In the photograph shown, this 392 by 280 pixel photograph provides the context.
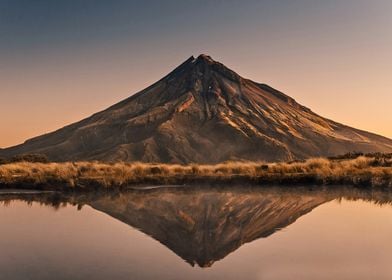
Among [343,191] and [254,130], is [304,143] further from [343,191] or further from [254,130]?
[343,191]

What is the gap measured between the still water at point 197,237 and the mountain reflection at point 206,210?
3 cm

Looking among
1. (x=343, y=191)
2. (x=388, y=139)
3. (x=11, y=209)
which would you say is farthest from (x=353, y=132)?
(x=11, y=209)

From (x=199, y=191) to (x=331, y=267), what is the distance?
10671mm

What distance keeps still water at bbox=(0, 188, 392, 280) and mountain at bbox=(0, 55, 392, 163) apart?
184 ft

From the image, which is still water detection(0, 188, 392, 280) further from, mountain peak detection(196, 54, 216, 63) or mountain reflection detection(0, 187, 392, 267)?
mountain peak detection(196, 54, 216, 63)

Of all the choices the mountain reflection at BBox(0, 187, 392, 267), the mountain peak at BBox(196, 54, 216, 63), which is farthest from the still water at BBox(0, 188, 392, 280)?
the mountain peak at BBox(196, 54, 216, 63)

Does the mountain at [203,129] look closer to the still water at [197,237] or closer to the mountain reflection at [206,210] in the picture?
the mountain reflection at [206,210]

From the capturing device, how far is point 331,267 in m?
6.99

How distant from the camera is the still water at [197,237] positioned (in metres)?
6.91

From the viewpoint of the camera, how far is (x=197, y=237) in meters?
9.35

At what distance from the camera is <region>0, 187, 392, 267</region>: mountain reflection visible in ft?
29.4

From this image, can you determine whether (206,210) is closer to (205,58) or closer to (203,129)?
(203,129)

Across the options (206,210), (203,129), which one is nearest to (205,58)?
(203,129)

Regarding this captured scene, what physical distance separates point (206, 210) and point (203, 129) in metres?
74.9
